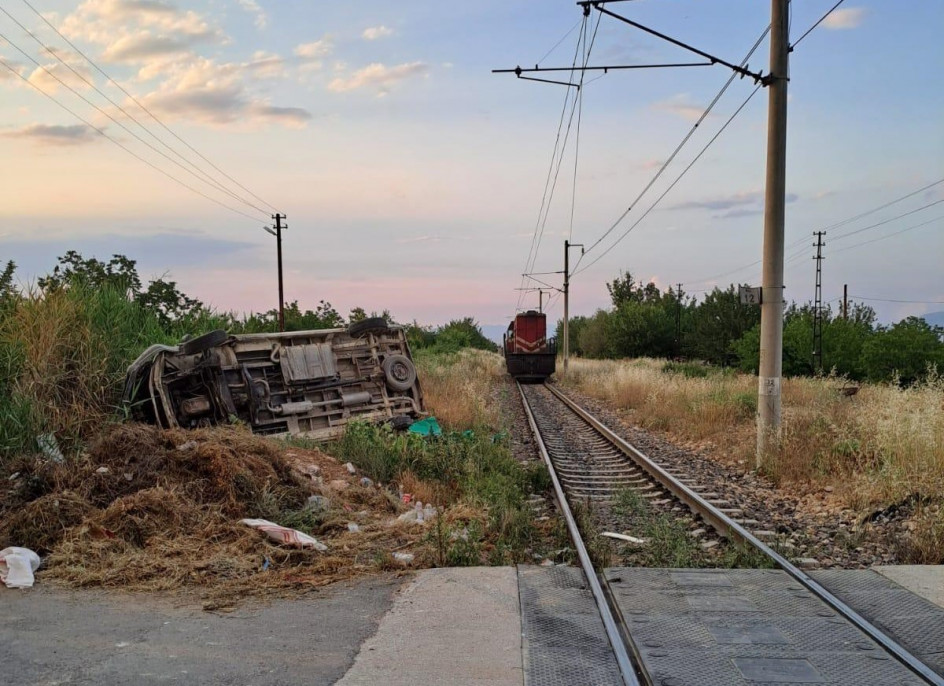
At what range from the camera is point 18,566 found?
5.73 meters

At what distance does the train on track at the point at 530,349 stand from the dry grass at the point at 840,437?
1722 cm

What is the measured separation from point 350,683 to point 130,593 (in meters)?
2.48

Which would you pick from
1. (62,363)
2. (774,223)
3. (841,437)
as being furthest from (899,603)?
(62,363)

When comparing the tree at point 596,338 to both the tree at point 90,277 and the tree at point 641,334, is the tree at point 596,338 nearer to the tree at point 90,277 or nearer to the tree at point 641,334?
the tree at point 641,334

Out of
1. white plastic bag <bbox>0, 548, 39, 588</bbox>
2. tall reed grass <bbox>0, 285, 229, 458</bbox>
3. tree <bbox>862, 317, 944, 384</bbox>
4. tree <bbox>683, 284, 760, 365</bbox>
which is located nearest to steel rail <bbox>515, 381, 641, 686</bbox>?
white plastic bag <bbox>0, 548, 39, 588</bbox>

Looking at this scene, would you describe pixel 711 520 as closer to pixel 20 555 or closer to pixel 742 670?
pixel 742 670

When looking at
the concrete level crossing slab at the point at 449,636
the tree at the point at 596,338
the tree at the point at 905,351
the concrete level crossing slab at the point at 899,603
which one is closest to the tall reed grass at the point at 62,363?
the concrete level crossing slab at the point at 449,636

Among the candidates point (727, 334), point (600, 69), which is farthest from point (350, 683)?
point (727, 334)

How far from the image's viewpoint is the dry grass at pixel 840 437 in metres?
8.14

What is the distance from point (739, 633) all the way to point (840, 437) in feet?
21.6

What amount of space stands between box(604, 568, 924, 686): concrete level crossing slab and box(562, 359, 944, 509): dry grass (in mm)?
3239

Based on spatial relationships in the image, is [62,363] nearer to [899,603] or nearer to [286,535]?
[286,535]

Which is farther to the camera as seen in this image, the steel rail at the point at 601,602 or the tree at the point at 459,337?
the tree at the point at 459,337

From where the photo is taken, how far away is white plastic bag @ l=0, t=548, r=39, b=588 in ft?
18.4
